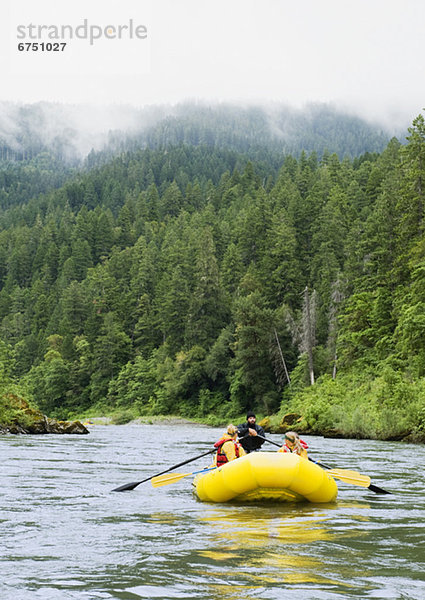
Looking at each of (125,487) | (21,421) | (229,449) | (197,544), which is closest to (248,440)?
(229,449)

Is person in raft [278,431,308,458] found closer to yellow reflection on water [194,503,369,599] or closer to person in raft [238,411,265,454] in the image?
yellow reflection on water [194,503,369,599]

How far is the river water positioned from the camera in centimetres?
595

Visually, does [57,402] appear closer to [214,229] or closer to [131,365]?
[131,365]

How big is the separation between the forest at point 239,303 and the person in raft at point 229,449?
15.7 metres

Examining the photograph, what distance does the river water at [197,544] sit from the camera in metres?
5.95

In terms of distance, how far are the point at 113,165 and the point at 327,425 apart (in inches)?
5220

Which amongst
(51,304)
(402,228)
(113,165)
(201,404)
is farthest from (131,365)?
(113,165)

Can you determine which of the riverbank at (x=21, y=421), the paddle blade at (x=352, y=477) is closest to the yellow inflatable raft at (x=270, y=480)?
the paddle blade at (x=352, y=477)

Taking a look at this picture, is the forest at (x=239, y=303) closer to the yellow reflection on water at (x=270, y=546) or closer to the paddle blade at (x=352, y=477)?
the paddle blade at (x=352, y=477)

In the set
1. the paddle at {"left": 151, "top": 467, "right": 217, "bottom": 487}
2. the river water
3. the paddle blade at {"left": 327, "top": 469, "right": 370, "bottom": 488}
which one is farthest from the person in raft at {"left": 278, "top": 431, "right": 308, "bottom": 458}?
the paddle at {"left": 151, "top": 467, "right": 217, "bottom": 487}

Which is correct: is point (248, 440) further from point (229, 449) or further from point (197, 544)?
point (197, 544)

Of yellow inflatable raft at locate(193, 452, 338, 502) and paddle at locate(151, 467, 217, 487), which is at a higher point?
yellow inflatable raft at locate(193, 452, 338, 502)

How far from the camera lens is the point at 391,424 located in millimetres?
28172

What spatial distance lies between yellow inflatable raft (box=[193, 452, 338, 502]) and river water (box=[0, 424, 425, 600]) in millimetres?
196
